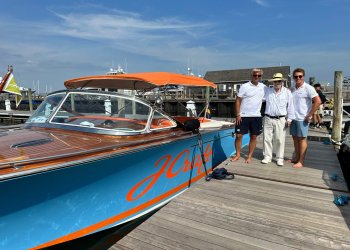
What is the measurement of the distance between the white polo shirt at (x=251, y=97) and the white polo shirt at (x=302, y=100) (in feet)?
1.83

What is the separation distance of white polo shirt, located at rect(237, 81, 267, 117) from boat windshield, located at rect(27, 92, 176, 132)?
60.5 inches

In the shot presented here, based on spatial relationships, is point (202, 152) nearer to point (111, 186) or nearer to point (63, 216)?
point (111, 186)

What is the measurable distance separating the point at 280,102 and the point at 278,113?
18cm

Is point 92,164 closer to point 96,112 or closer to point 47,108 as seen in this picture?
point 96,112

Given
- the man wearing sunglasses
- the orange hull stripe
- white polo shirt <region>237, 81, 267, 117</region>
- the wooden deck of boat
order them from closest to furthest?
1. the wooden deck of boat
2. the orange hull stripe
3. the man wearing sunglasses
4. white polo shirt <region>237, 81, 267, 117</region>

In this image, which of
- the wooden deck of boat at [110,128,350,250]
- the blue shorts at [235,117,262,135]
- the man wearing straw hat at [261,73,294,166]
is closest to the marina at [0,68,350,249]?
the wooden deck of boat at [110,128,350,250]

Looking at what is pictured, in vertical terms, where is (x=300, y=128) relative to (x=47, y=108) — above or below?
below

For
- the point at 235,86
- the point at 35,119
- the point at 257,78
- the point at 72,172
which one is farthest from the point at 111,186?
the point at 235,86

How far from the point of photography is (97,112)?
459 cm

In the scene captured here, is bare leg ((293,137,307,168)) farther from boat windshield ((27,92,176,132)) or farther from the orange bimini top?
boat windshield ((27,92,176,132))

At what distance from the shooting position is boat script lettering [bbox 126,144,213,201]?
3916mm

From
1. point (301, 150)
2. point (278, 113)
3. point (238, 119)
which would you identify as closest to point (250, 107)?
point (238, 119)

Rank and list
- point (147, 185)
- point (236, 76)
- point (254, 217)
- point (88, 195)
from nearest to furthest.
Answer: point (254, 217), point (88, 195), point (147, 185), point (236, 76)

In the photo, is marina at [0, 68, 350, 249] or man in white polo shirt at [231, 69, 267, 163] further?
man in white polo shirt at [231, 69, 267, 163]
